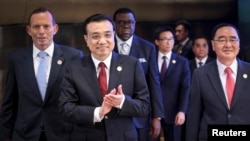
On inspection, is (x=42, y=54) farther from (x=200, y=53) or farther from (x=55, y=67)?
(x=200, y=53)

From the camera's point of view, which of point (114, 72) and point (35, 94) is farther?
point (35, 94)

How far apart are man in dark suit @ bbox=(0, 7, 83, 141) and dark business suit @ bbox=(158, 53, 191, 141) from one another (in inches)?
51.2

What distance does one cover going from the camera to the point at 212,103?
2.42 meters

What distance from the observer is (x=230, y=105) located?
2.41 meters

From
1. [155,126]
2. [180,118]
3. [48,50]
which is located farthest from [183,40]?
[48,50]

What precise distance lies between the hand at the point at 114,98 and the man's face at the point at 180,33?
105 inches

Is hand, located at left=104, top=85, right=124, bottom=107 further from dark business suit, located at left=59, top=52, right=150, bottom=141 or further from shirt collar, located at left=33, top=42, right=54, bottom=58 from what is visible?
shirt collar, located at left=33, top=42, right=54, bottom=58

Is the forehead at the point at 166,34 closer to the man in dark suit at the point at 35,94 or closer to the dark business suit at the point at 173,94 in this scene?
the dark business suit at the point at 173,94

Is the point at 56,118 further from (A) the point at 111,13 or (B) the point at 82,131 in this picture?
(A) the point at 111,13

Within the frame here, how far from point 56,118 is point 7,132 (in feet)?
1.14

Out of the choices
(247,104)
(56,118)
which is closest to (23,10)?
(56,118)

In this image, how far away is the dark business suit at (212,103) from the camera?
2.39 meters

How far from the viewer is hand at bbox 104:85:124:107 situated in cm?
201

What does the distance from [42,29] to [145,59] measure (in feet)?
2.90
